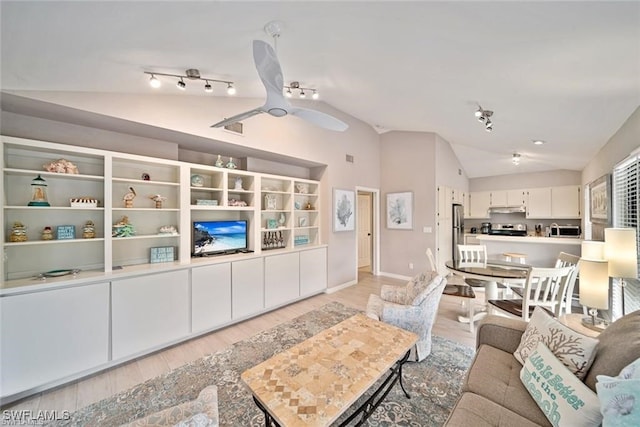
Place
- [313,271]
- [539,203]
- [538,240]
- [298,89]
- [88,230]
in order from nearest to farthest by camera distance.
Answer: [88,230]
[298,89]
[538,240]
[313,271]
[539,203]

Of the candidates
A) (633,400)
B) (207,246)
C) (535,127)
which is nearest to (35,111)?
(207,246)

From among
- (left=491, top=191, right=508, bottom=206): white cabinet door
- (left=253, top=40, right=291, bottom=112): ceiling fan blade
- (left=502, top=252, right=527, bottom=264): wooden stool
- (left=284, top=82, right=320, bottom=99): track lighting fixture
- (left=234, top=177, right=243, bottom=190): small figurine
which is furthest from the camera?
(left=491, top=191, right=508, bottom=206): white cabinet door

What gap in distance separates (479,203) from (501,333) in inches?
230

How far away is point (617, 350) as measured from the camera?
4.10 ft

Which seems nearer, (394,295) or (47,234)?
(47,234)

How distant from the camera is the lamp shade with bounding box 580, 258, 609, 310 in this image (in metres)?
2.17

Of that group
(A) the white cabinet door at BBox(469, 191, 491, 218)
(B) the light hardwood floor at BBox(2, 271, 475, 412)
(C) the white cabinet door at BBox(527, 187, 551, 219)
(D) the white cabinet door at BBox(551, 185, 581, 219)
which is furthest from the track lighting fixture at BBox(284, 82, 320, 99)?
(D) the white cabinet door at BBox(551, 185, 581, 219)

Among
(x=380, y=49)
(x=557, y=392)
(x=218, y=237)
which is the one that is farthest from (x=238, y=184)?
(x=557, y=392)

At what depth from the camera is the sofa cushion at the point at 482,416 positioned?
1186 millimetres

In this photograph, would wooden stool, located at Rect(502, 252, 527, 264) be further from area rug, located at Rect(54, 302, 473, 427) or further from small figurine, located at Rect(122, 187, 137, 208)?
small figurine, located at Rect(122, 187, 137, 208)

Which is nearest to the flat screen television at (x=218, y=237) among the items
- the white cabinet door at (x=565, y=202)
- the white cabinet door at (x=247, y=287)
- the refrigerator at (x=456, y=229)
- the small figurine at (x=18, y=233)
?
the white cabinet door at (x=247, y=287)

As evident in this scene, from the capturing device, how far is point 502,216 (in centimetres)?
660

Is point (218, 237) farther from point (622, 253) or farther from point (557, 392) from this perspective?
point (622, 253)

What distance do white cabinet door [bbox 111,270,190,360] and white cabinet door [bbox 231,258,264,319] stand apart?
606mm
